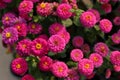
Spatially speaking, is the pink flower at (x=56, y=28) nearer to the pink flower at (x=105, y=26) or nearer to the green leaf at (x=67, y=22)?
the green leaf at (x=67, y=22)

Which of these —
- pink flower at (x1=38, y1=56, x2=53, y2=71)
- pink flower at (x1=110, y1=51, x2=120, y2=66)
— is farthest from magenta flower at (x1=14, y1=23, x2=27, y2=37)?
pink flower at (x1=110, y1=51, x2=120, y2=66)

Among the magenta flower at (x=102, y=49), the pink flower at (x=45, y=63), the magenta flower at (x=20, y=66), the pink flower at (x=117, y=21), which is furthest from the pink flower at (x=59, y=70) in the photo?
the pink flower at (x=117, y=21)

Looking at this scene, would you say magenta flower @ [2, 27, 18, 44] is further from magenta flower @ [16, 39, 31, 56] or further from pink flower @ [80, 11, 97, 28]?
pink flower @ [80, 11, 97, 28]

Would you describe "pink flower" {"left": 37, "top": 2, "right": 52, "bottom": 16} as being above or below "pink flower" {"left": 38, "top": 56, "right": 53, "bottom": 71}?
above

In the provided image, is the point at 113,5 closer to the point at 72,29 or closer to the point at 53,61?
the point at 72,29

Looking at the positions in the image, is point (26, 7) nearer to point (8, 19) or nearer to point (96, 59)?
point (8, 19)

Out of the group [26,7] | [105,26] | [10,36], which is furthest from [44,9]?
[105,26]
